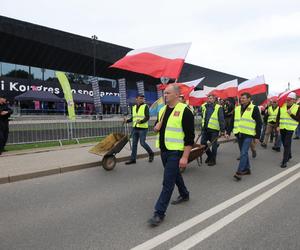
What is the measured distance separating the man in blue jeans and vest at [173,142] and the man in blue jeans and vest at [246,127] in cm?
285

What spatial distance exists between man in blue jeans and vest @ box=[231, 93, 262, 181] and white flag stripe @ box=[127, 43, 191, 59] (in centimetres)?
163

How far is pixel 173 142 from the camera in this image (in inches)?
176

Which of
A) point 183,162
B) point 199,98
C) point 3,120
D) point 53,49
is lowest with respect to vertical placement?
point 183,162

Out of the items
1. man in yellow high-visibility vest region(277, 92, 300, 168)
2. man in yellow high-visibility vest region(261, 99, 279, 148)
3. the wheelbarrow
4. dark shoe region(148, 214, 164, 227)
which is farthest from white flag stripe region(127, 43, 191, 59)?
man in yellow high-visibility vest region(261, 99, 279, 148)

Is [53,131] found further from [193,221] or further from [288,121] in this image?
[193,221]

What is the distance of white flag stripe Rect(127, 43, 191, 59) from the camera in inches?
298

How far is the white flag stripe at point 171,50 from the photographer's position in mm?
7574

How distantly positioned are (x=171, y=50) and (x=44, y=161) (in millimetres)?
4216

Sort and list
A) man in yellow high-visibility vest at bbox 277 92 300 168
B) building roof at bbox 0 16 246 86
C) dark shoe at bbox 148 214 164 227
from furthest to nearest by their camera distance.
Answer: building roof at bbox 0 16 246 86
man in yellow high-visibility vest at bbox 277 92 300 168
dark shoe at bbox 148 214 164 227

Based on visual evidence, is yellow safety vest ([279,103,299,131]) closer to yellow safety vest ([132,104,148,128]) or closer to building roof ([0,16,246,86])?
yellow safety vest ([132,104,148,128])

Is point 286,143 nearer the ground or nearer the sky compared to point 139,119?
nearer the ground

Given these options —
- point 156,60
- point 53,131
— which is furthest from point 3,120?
point 156,60

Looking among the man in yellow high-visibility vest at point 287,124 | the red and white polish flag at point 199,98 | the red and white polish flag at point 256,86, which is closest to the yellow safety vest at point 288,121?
the man in yellow high-visibility vest at point 287,124

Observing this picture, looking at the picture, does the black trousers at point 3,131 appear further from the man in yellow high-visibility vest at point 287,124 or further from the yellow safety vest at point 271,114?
the yellow safety vest at point 271,114
